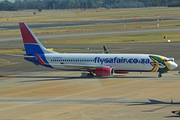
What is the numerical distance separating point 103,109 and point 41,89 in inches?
659

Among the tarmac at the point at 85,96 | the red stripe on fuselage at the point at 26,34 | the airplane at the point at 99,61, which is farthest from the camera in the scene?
the red stripe on fuselage at the point at 26,34

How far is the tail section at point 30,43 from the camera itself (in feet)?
210

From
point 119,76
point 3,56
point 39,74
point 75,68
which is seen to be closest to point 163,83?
point 119,76

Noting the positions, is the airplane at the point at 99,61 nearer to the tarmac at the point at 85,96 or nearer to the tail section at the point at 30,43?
the tail section at the point at 30,43

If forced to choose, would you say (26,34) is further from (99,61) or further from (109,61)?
(109,61)

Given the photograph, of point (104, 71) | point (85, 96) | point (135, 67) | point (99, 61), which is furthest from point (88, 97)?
point (99, 61)

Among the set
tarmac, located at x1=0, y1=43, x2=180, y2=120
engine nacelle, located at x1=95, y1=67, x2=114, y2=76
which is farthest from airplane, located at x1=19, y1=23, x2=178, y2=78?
tarmac, located at x1=0, y1=43, x2=180, y2=120

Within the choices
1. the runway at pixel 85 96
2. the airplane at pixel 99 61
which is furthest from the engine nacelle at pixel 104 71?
the runway at pixel 85 96

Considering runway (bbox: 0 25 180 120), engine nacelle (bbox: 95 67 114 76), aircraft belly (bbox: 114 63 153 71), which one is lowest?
runway (bbox: 0 25 180 120)

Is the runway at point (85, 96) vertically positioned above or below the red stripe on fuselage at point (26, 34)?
below

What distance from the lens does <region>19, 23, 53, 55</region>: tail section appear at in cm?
6394

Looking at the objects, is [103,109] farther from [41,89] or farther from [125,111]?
[41,89]

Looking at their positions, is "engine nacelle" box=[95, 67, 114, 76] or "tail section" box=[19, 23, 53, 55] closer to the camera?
"engine nacelle" box=[95, 67, 114, 76]

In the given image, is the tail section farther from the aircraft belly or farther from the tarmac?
the aircraft belly
